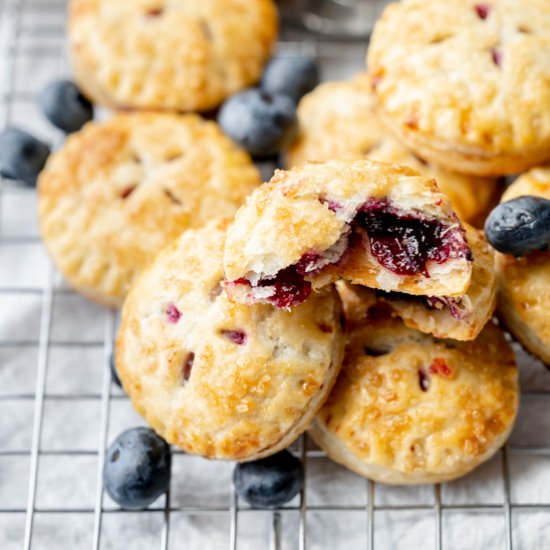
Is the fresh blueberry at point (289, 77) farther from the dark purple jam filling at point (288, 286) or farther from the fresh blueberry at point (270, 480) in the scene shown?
the fresh blueberry at point (270, 480)

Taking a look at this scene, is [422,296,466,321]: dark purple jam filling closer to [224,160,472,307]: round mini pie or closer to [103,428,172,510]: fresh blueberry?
[224,160,472,307]: round mini pie

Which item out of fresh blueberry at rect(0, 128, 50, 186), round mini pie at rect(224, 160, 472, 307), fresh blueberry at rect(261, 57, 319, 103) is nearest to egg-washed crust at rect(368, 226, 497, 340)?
round mini pie at rect(224, 160, 472, 307)

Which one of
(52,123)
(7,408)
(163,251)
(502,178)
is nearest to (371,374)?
(163,251)

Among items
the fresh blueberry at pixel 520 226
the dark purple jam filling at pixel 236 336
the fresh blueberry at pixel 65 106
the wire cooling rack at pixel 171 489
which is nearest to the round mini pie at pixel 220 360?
the dark purple jam filling at pixel 236 336

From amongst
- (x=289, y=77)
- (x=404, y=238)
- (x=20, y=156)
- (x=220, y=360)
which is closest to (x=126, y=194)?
(x=20, y=156)

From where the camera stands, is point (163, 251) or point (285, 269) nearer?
point (285, 269)

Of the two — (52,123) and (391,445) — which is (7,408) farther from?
(391,445)
